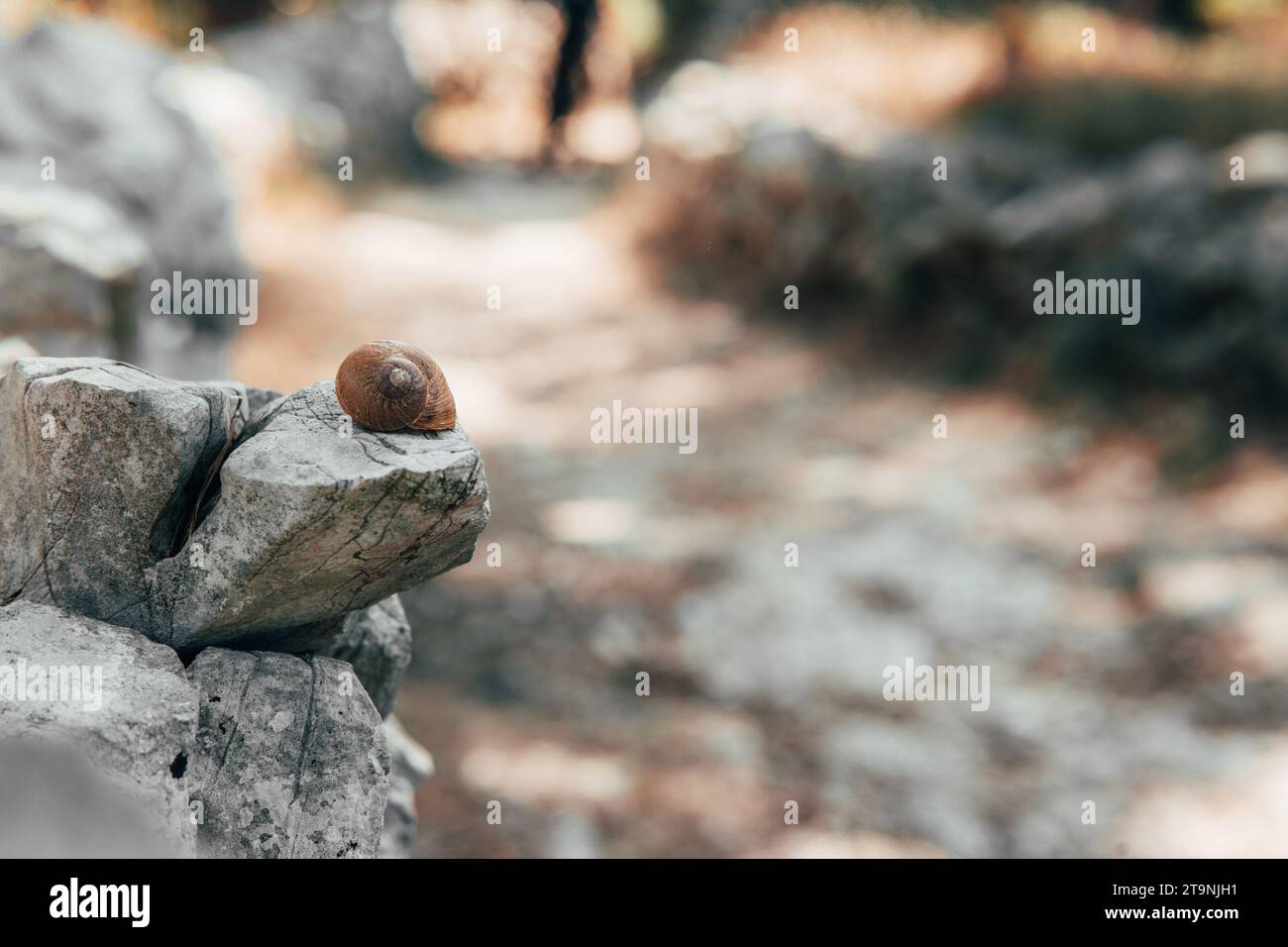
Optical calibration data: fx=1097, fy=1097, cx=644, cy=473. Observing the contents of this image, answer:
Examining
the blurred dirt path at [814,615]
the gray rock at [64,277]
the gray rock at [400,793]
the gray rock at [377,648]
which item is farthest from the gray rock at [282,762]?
the gray rock at [64,277]

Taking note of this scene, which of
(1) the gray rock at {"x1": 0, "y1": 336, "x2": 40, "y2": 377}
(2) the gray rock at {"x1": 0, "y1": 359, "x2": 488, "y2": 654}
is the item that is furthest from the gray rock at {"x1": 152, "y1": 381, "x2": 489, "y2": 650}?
(1) the gray rock at {"x1": 0, "y1": 336, "x2": 40, "y2": 377}

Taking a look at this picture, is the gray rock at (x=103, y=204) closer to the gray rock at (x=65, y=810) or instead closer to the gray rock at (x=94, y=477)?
the gray rock at (x=94, y=477)

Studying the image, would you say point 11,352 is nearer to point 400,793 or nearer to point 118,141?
point 400,793

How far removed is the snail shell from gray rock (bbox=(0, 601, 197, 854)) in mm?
560

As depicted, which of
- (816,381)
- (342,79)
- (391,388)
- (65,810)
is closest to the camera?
(65,810)

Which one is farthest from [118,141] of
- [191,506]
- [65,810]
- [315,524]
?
[65,810]

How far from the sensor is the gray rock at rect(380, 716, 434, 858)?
8.40 feet

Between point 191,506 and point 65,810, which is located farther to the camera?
point 191,506

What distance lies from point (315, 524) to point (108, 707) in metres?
0.43

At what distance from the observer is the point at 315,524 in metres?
1.87

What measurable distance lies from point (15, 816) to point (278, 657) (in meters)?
0.56

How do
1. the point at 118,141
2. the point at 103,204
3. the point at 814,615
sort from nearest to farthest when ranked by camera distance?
the point at 814,615 → the point at 103,204 → the point at 118,141

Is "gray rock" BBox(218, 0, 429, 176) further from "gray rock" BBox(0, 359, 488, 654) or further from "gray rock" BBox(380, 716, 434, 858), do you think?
"gray rock" BBox(0, 359, 488, 654)

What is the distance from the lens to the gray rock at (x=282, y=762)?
188 centimetres
